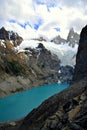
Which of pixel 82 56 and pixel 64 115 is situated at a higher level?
pixel 82 56

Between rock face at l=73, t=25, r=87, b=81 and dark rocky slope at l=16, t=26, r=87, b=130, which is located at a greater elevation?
rock face at l=73, t=25, r=87, b=81

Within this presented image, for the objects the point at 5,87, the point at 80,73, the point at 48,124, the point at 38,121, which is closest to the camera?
the point at 48,124

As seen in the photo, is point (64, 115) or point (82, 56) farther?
point (82, 56)

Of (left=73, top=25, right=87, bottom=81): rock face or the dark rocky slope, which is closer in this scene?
the dark rocky slope

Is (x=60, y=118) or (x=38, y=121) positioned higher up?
(x=38, y=121)

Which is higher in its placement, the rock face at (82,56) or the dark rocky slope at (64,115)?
the rock face at (82,56)

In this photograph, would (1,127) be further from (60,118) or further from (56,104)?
(60,118)

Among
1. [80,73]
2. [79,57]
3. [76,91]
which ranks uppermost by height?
[79,57]

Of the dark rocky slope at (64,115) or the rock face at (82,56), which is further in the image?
the rock face at (82,56)

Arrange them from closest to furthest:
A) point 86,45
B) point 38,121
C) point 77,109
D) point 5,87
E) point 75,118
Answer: point 75,118 → point 77,109 → point 38,121 → point 86,45 → point 5,87

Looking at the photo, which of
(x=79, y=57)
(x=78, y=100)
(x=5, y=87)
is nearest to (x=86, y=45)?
(x=79, y=57)

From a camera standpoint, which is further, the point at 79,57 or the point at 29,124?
the point at 79,57
